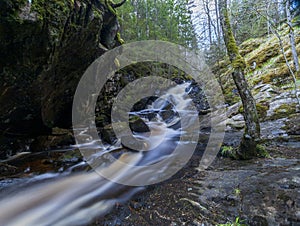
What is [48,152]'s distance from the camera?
650 centimetres

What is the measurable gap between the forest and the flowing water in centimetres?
3

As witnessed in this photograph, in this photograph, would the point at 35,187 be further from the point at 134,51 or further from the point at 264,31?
the point at 264,31

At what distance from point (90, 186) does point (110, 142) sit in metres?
3.02

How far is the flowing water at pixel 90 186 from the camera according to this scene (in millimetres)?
3640

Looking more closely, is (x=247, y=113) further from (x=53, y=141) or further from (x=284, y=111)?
(x=53, y=141)

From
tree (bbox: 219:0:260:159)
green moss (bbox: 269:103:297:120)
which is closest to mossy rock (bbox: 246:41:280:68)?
green moss (bbox: 269:103:297:120)

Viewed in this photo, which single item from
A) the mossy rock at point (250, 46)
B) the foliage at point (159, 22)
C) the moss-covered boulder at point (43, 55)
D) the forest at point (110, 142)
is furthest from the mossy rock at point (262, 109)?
the foliage at point (159, 22)

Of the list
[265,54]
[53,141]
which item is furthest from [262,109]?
[265,54]

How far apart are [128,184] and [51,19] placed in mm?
3990

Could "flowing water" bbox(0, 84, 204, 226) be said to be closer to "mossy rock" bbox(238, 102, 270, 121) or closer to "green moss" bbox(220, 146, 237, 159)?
"green moss" bbox(220, 146, 237, 159)

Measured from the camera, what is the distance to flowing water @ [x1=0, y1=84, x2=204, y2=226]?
3640mm

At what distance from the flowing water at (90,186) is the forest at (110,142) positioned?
3 cm

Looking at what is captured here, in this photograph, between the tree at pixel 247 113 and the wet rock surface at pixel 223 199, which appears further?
the tree at pixel 247 113

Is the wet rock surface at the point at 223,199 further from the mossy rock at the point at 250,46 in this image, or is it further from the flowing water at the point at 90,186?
the mossy rock at the point at 250,46
